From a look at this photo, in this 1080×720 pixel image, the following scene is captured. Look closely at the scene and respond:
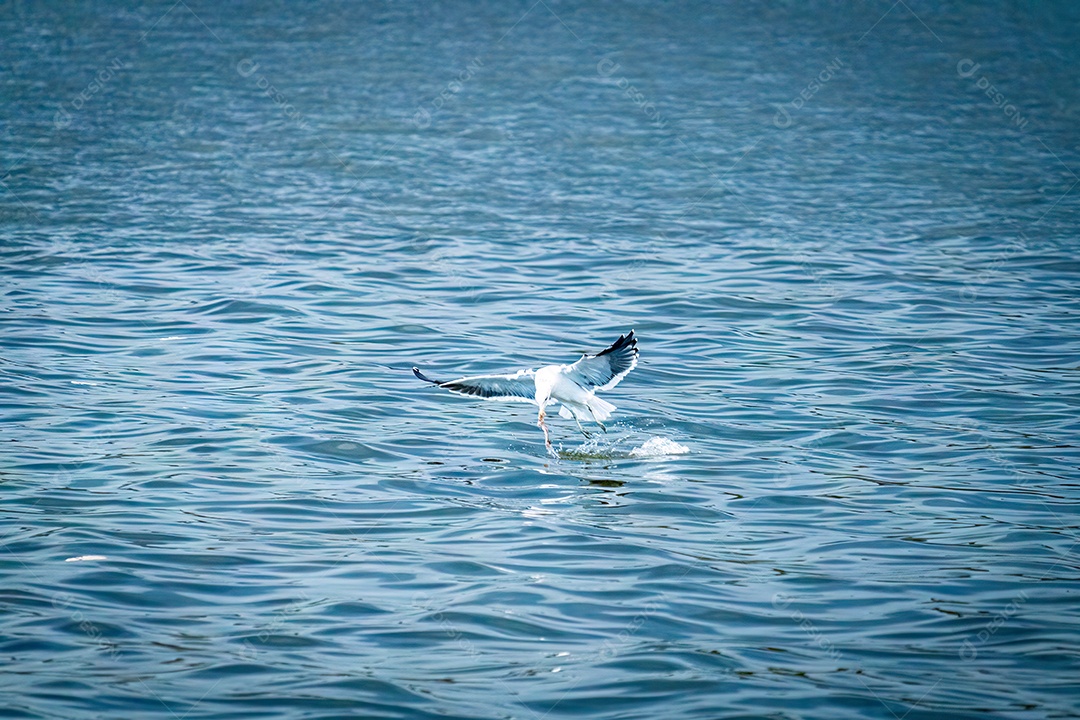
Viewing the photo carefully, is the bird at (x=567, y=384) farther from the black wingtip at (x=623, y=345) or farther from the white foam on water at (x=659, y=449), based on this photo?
the white foam on water at (x=659, y=449)

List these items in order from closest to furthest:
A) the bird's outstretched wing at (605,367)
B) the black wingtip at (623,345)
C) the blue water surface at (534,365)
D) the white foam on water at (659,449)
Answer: the blue water surface at (534,365) < the black wingtip at (623,345) < the bird's outstretched wing at (605,367) < the white foam on water at (659,449)

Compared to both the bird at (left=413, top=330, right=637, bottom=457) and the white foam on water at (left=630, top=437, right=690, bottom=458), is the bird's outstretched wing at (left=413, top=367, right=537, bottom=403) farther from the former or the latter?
the white foam on water at (left=630, top=437, right=690, bottom=458)

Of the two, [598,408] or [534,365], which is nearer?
[598,408]

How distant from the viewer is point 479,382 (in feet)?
38.1

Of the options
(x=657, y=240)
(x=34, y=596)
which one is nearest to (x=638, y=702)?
(x=34, y=596)

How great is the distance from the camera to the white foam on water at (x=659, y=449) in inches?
453

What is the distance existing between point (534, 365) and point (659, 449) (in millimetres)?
2216

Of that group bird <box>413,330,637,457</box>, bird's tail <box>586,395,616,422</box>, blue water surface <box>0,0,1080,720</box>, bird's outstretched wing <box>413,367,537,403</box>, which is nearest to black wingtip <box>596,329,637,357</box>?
bird <box>413,330,637,457</box>

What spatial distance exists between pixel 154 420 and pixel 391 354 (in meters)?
2.87

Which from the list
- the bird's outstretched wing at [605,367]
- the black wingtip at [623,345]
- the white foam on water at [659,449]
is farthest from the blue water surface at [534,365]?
the black wingtip at [623,345]

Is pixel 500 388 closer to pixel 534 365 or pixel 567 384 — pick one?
pixel 567 384

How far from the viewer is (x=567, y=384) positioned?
37.4 ft

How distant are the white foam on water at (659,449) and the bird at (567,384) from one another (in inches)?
16.3

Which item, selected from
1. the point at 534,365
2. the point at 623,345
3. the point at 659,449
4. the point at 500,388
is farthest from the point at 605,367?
the point at 534,365
